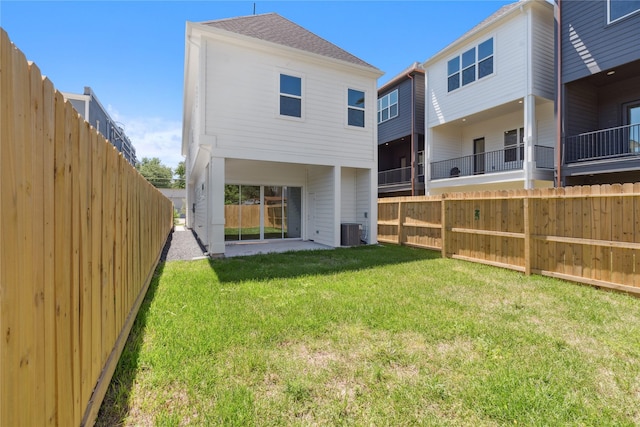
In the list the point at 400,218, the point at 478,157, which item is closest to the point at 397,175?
the point at 478,157

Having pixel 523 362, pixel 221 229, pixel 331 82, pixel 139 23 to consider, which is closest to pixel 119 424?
pixel 523 362

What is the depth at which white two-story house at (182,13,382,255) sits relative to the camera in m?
8.32

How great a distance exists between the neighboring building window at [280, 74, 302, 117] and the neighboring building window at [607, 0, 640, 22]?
10008mm

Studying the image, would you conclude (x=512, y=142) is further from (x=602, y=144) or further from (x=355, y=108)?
(x=355, y=108)

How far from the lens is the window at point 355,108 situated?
34.6 ft

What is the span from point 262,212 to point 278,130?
391 centimetres

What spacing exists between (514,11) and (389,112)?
25.4 ft

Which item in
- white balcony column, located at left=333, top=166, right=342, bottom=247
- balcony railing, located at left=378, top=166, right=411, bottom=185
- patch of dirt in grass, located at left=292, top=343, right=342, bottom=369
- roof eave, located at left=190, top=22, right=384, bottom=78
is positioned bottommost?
patch of dirt in grass, located at left=292, top=343, right=342, bottom=369

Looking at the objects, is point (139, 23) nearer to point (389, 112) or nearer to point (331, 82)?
point (331, 82)

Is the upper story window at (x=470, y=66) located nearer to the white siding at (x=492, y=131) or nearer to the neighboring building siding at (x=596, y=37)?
the white siding at (x=492, y=131)

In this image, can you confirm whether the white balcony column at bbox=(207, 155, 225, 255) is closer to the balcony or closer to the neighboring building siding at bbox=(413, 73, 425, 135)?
the balcony

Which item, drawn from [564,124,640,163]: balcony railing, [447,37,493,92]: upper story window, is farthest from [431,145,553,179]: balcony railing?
[447,37,493,92]: upper story window

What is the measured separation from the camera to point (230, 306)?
427cm

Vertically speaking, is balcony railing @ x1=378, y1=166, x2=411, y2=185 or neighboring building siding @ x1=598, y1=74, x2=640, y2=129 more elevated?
neighboring building siding @ x1=598, y1=74, x2=640, y2=129
